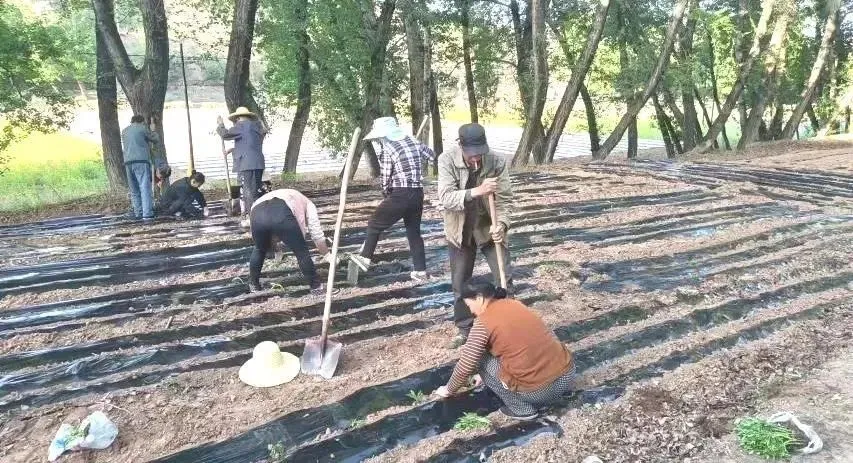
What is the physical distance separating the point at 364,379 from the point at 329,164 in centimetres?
1869

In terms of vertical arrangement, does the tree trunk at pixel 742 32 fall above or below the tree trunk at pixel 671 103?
above

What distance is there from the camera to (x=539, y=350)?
3.03 metres

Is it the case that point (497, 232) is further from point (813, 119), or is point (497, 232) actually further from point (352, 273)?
point (813, 119)

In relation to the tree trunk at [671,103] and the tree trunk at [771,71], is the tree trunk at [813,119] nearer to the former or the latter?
the tree trunk at [771,71]

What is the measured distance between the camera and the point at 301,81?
470 inches

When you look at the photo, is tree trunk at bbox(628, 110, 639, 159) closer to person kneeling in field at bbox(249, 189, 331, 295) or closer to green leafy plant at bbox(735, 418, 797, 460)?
person kneeling in field at bbox(249, 189, 331, 295)

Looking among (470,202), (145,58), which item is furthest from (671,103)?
(470,202)

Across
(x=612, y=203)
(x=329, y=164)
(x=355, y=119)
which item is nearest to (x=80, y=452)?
(x=612, y=203)

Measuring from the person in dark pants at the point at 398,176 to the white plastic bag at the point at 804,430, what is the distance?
286 cm

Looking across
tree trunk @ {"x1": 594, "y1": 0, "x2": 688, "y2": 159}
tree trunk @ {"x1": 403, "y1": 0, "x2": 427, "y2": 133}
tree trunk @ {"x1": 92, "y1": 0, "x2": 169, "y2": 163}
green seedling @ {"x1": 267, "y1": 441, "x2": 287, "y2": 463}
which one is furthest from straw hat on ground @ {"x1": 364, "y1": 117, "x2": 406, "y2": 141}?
tree trunk @ {"x1": 594, "y1": 0, "x2": 688, "y2": 159}

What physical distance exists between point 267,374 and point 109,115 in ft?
27.1

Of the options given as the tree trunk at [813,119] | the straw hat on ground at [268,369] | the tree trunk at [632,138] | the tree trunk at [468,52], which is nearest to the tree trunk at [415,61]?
the tree trunk at [468,52]

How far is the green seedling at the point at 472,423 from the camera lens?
9.77 ft

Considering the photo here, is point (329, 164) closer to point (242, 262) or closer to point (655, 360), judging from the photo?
point (242, 262)
